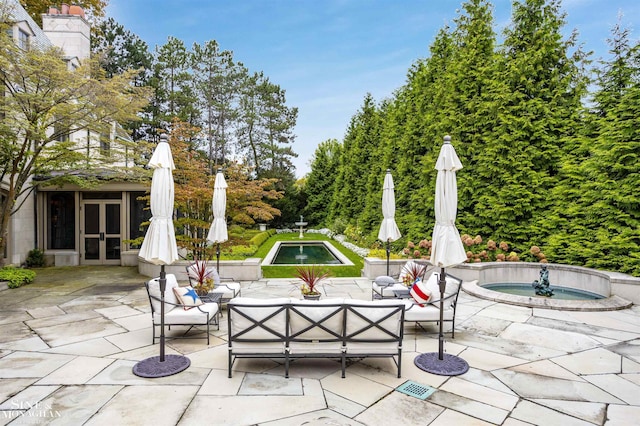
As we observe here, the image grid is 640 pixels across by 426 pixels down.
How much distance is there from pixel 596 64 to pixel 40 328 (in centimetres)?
1404

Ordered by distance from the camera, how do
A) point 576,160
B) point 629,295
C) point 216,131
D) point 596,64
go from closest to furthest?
point 629,295 → point 596,64 → point 576,160 → point 216,131

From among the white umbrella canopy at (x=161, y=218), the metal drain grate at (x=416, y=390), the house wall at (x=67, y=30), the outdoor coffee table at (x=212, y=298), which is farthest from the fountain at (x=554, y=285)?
the house wall at (x=67, y=30)

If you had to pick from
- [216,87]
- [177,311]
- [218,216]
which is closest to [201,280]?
[177,311]

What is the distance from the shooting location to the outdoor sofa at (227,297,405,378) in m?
4.43

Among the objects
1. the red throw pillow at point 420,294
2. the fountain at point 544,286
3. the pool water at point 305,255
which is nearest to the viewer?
the red throw pillow at point 420,294

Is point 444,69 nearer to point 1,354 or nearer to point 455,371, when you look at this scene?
point 455,371

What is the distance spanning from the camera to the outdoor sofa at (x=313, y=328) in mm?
4426

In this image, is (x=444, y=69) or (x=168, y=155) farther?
(x=444, y=69)

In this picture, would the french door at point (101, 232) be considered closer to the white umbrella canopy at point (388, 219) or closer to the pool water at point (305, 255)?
the pool water at point (305, 255)

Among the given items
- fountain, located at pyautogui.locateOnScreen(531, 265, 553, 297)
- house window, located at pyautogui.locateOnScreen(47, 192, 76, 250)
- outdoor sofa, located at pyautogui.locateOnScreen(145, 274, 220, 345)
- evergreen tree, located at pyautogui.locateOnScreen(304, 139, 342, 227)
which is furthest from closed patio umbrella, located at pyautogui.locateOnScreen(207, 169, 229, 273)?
evergreen tree, located at pyautogui.locateOnScreen(304, 139, 342, 227)

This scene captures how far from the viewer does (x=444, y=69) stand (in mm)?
13914

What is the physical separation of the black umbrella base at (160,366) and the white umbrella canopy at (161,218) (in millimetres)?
1288

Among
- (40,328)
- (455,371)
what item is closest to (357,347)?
(455,371)

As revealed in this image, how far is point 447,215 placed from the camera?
5.11m
